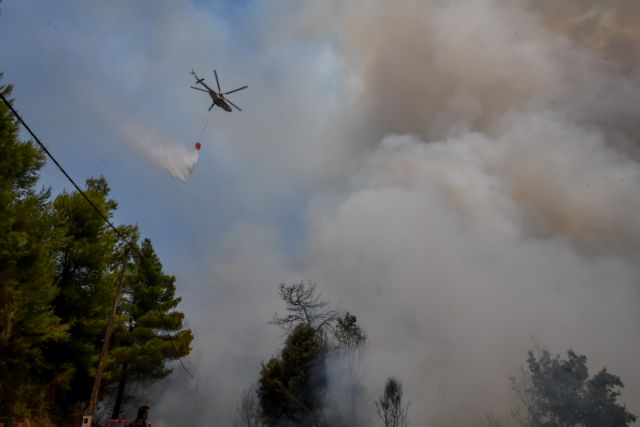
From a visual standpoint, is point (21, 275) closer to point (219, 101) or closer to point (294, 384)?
point (219, 101)

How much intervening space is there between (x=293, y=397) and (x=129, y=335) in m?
14.4

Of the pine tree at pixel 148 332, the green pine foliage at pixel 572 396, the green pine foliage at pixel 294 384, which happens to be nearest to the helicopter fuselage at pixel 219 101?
the pine tree at pixel 148 332

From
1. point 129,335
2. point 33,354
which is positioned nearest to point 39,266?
point 33,354

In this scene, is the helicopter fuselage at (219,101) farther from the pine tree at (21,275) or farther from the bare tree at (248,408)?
the bare tree at (248,408)

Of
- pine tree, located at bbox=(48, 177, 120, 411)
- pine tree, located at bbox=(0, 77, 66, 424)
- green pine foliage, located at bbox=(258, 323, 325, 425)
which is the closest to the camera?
pine tree, located at bbox=(0, 77, 66, 424)

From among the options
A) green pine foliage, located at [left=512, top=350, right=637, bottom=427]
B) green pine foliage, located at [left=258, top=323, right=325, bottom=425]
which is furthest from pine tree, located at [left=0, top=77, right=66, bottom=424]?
green pine foliage, located at [left=512, top=350, right=637, bottom=427]

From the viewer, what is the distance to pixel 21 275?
717 inches

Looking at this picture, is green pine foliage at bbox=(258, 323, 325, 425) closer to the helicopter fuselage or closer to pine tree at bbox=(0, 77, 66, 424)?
pine tree at bbox=(0, 77, 66, 424)

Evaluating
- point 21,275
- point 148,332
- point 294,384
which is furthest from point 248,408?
point 21,275

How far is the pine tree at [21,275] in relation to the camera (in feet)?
55.0

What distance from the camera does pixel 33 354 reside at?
60.0ft

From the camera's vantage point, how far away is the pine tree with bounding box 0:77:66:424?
55.0 ft

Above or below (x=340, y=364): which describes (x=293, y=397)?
below

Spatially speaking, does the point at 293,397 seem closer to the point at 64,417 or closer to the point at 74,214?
the point at 64,417
